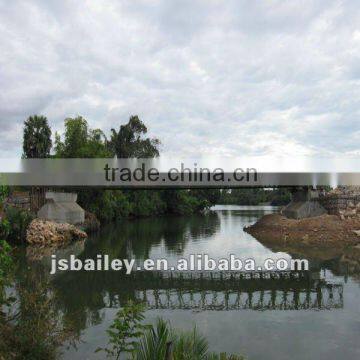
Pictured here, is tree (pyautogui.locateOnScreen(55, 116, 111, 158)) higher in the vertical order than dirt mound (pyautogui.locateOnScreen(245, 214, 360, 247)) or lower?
higher

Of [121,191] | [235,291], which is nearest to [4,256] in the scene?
[235,291]

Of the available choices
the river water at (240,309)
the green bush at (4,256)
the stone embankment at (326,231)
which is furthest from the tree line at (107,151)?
the green bush at (4,256)

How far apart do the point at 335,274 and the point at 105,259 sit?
14.6 metres

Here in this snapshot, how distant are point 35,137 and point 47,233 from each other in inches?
978

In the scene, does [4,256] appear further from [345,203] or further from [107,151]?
[107,151]

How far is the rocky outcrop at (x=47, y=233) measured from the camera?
32.2 metres

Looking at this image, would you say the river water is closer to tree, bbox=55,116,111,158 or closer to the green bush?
the green bush

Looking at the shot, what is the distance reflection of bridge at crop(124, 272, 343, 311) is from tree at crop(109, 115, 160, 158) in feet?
168

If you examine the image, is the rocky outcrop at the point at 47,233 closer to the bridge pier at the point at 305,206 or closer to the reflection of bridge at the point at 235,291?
the reflection of bridge at the point at 235,291

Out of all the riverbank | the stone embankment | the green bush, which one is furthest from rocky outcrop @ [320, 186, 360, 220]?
the green bush

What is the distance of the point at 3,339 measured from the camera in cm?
730

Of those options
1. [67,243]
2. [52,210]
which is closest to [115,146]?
[52,210]

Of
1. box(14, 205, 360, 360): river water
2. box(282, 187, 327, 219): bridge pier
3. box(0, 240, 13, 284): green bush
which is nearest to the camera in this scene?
box(0, 240, 13, 284): green bush

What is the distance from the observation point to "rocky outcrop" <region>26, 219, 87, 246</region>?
32156mm
